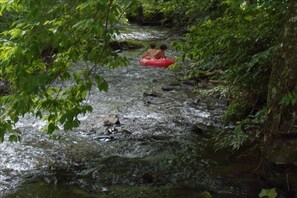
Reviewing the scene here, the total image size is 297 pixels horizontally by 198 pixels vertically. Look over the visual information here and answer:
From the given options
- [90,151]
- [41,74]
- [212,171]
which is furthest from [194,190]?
[41,74]

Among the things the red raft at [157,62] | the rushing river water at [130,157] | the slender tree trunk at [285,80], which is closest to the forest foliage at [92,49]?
the slender tree trunk at [285,80]

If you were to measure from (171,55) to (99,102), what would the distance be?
4.69 metres

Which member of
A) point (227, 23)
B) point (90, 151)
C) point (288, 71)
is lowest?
point (90, 151)

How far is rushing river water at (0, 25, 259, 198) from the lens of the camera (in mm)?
5397

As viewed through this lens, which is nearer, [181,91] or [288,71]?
[288,71]

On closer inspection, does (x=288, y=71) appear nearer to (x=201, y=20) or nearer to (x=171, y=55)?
Result: (x=201, y=20)

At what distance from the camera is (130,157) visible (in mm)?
6516

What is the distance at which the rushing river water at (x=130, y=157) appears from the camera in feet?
17.7

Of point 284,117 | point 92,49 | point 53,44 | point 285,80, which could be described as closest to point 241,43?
point 285,80

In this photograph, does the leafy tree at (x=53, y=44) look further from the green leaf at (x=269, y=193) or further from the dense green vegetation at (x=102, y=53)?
the green leaf at (x=269, y=193)

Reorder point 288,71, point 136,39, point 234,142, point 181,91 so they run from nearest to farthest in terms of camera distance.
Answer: point 288,71 < point 234,142 < point 181,91 < point 136,39

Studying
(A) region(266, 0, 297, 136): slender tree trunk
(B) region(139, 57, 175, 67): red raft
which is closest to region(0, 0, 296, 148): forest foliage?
(A) region(266, 0, 297, 136): slender tree trunk

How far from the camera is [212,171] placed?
5891 millimetres

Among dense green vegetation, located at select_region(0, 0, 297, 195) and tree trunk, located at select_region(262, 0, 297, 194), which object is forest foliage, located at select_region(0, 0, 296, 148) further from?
tree trunk, located at select_region(262, 0, 297, 194)
